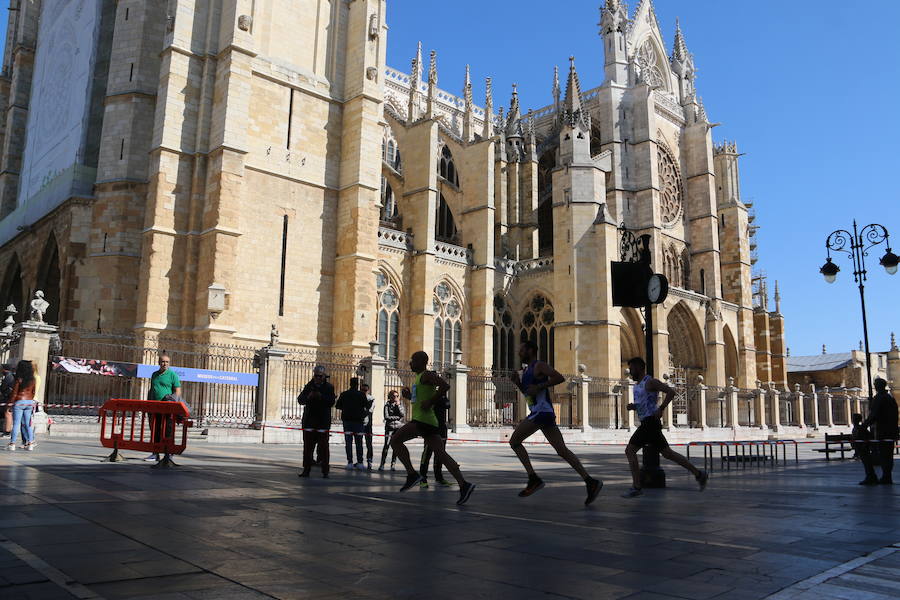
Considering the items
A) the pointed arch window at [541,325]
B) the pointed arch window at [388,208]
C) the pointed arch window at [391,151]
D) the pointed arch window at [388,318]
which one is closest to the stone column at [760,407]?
the pointed arch window at [541,325]

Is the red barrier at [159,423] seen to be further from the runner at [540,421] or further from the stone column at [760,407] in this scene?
the stone column at [760,407]

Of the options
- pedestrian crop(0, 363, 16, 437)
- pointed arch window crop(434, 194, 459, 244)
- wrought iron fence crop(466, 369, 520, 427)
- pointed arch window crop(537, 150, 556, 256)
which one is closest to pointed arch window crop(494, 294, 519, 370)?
wrought iron fence crop(466, 369, 520, 427)

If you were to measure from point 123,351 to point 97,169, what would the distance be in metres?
6.62

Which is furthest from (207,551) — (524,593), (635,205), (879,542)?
(635,205)

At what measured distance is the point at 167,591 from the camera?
9.46ft

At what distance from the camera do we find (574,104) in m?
31.1

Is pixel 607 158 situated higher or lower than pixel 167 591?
higher

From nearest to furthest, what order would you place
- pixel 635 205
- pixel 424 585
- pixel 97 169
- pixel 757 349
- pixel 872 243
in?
pixel 424 585 → pixel 872 243 → pixel 97 169 → pixel 635 205 → pixel 757 349

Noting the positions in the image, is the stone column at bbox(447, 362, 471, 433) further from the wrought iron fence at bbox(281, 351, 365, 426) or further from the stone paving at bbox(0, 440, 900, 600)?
the stone paving at bbox(0, 440, 900, 600)

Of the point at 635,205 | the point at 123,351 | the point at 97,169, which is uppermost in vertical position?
the point at 635,205

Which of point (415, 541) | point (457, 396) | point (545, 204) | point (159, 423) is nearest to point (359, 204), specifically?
point (457, 396)

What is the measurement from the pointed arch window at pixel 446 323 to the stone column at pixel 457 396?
7.77 m

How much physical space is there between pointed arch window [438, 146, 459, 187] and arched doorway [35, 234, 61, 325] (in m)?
16.5

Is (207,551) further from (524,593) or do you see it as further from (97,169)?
(97,169)
